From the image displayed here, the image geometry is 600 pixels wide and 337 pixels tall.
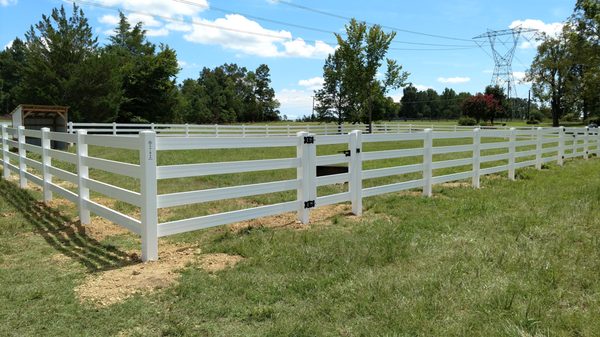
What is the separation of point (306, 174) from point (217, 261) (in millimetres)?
2103

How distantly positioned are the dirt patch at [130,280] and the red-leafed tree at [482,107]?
68.1 metres

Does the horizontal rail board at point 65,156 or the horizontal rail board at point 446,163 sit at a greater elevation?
the horizontal rail board at point 65,156

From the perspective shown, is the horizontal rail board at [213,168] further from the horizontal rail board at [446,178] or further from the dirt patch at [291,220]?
the horizontal rail board at [446,178]

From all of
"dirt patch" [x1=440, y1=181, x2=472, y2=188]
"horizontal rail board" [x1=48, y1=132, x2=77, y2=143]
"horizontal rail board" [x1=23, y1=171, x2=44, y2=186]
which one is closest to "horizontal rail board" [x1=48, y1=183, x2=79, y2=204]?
"horizontal rail board" [x1=23, y1=171, x2=44, y2=186]

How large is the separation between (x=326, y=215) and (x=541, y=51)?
56021 millimetres

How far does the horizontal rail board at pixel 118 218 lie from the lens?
5133mm

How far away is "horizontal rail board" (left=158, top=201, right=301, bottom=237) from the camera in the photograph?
512 cm

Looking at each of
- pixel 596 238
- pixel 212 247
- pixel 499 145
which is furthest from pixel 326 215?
pixel 499 145

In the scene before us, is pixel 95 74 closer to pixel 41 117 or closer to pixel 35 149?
pixel 41 117

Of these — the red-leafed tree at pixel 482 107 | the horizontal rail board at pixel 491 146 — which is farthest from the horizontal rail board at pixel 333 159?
the red-leafed tree at pixel 482 107

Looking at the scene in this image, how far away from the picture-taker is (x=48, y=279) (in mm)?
4422

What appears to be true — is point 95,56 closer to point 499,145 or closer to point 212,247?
point 499,145

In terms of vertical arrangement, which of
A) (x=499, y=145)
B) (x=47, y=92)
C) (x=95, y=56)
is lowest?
(x=499, y=145)

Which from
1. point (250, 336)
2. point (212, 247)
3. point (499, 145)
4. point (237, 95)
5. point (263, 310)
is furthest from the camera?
point (237, 95)
